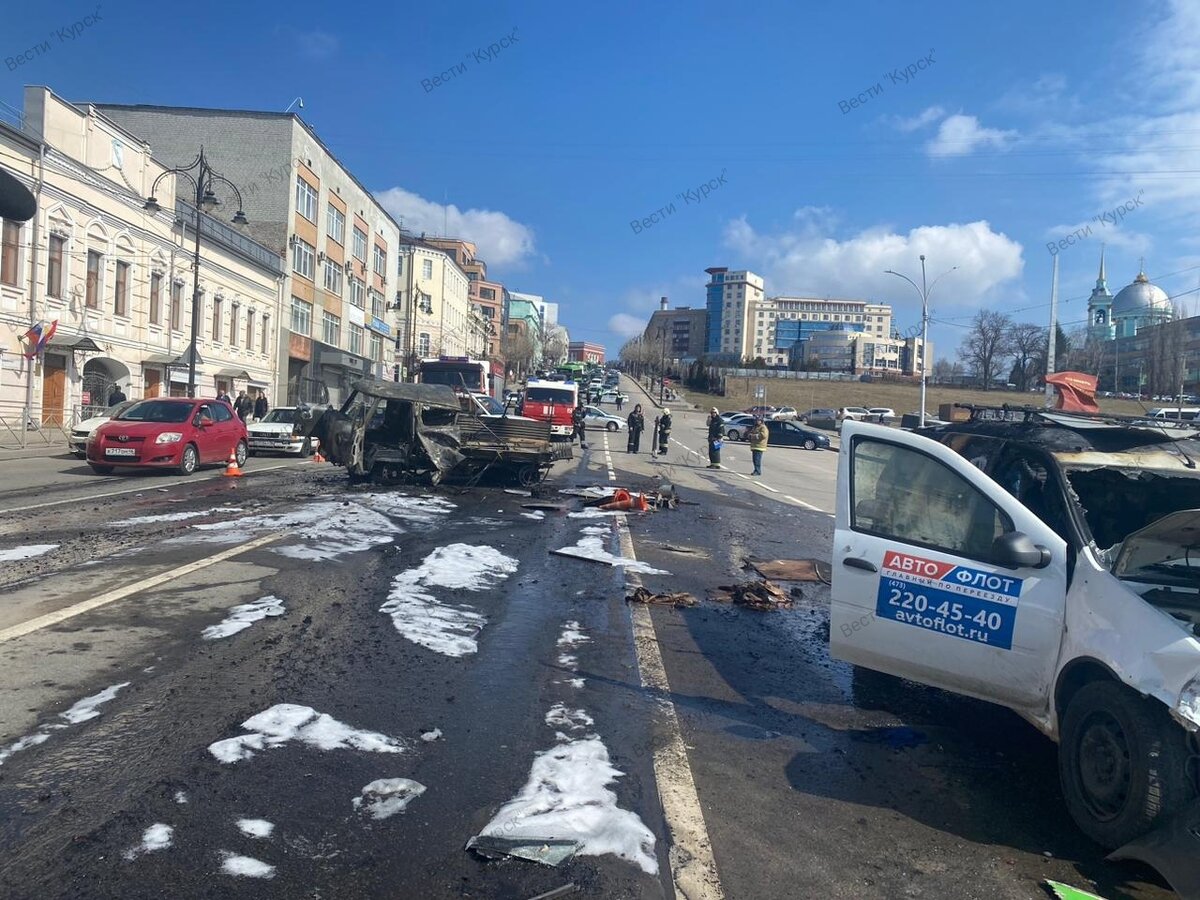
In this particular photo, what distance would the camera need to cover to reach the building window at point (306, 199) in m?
47.5

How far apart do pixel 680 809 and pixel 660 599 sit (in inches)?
165

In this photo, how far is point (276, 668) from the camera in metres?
5.34

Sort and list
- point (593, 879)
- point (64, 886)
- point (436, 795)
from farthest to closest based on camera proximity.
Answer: point (436, 795) < point (593, 879) < point (64, 886)

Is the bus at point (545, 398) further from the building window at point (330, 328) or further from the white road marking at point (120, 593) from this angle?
the building window at point (330, 328)

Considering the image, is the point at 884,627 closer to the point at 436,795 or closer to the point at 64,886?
the point at 436,795

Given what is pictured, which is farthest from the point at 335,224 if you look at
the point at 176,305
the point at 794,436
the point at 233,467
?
the point at 233,467

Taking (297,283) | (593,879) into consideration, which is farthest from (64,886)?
(297,283)

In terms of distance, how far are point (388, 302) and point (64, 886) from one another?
7133 cm

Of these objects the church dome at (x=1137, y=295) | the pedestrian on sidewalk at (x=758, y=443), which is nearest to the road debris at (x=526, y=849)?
the pedestrian on sidewalk at (x=758, y=443)

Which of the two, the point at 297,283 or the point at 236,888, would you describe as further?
the point at 297,283

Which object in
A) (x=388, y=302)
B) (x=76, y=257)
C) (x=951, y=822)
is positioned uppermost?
(x=388, y=302)

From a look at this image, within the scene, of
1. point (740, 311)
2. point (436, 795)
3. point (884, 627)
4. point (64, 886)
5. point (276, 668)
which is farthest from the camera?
point (740, 311)

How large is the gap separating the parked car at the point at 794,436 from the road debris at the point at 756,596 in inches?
1506

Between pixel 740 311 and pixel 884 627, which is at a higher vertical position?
pixel 740 311
